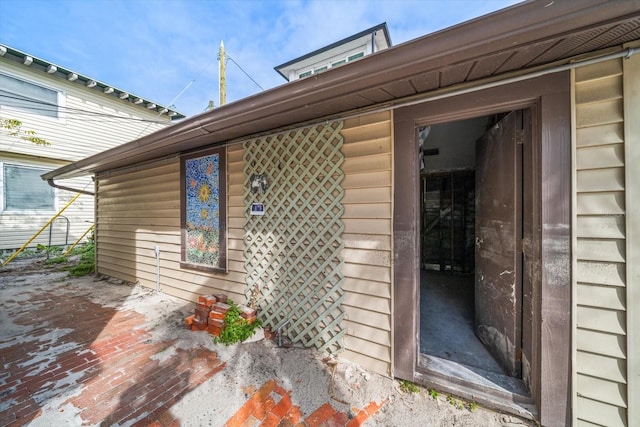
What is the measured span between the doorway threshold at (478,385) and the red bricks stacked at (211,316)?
1.84m

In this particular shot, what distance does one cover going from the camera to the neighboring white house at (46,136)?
6.55 meters

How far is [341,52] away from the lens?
19.8 ft

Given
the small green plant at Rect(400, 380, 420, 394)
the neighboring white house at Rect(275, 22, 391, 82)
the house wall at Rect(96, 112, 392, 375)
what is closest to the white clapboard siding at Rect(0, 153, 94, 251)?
the house wall at Rect(96, 112, 392, 375)

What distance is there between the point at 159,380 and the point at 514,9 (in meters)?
3.40

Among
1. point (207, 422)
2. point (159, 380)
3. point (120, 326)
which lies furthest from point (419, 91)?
point (120, 326)

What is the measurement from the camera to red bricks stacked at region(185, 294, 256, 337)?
2.80 meters

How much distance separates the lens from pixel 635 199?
1.42 meters

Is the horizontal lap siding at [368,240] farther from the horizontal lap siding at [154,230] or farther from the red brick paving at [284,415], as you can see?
the horizontal lap siding at [154,230]

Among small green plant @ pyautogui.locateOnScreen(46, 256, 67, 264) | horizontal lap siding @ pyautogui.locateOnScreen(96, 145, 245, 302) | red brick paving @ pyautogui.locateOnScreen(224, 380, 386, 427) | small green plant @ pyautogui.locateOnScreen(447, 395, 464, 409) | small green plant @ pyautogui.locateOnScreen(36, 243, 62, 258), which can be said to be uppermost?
horizontal lap siding @ pyautogui.locateOnScreen(96, 145, 245, 302)

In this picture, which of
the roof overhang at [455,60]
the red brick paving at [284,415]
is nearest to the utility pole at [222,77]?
the roof overhang at [455,60]

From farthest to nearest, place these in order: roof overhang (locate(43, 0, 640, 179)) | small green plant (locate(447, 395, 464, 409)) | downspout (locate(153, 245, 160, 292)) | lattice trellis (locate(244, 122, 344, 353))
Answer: downspout (locate(153, 245, 160, 292))
lattice trellis (locate(244, 122, 344, 353))
small green plant (locate(447, 395, 464, 409))
roof overhang (locate(43, 0, 640, 179))

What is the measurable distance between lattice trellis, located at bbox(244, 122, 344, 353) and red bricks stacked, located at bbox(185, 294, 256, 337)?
158mm

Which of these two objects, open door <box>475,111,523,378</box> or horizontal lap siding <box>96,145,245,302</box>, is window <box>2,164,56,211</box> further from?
open door <box>475,111,523,378</box>

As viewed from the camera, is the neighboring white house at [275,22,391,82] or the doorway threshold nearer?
the doorway threshold
